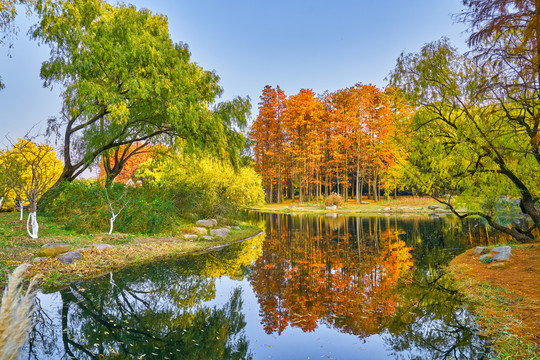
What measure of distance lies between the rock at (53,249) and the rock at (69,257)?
0.98 ft

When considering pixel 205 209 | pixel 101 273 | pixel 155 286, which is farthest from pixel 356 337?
pixel 205 209

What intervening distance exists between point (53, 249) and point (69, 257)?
2.01ft

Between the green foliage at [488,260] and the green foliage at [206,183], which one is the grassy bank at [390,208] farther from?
the green foliage at [488,260]

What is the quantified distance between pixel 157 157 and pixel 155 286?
10601 millimetres

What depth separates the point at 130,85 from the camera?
10.9 m

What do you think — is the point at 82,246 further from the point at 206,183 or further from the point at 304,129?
the point at 304,129

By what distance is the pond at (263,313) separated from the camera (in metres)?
4.55

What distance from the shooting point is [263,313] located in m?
6.02

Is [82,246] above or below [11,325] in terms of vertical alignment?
below

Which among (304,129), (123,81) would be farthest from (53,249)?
(304,129)

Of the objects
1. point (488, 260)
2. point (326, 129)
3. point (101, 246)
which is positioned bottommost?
point (488, 260)

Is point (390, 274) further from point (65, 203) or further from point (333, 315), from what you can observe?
point (65, 203)

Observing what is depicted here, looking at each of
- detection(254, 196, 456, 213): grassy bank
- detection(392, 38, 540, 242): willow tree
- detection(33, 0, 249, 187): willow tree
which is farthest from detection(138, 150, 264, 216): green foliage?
detection(254, 196, 456, 213): grassy bank

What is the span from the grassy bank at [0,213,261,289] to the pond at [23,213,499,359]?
81 centimetres
